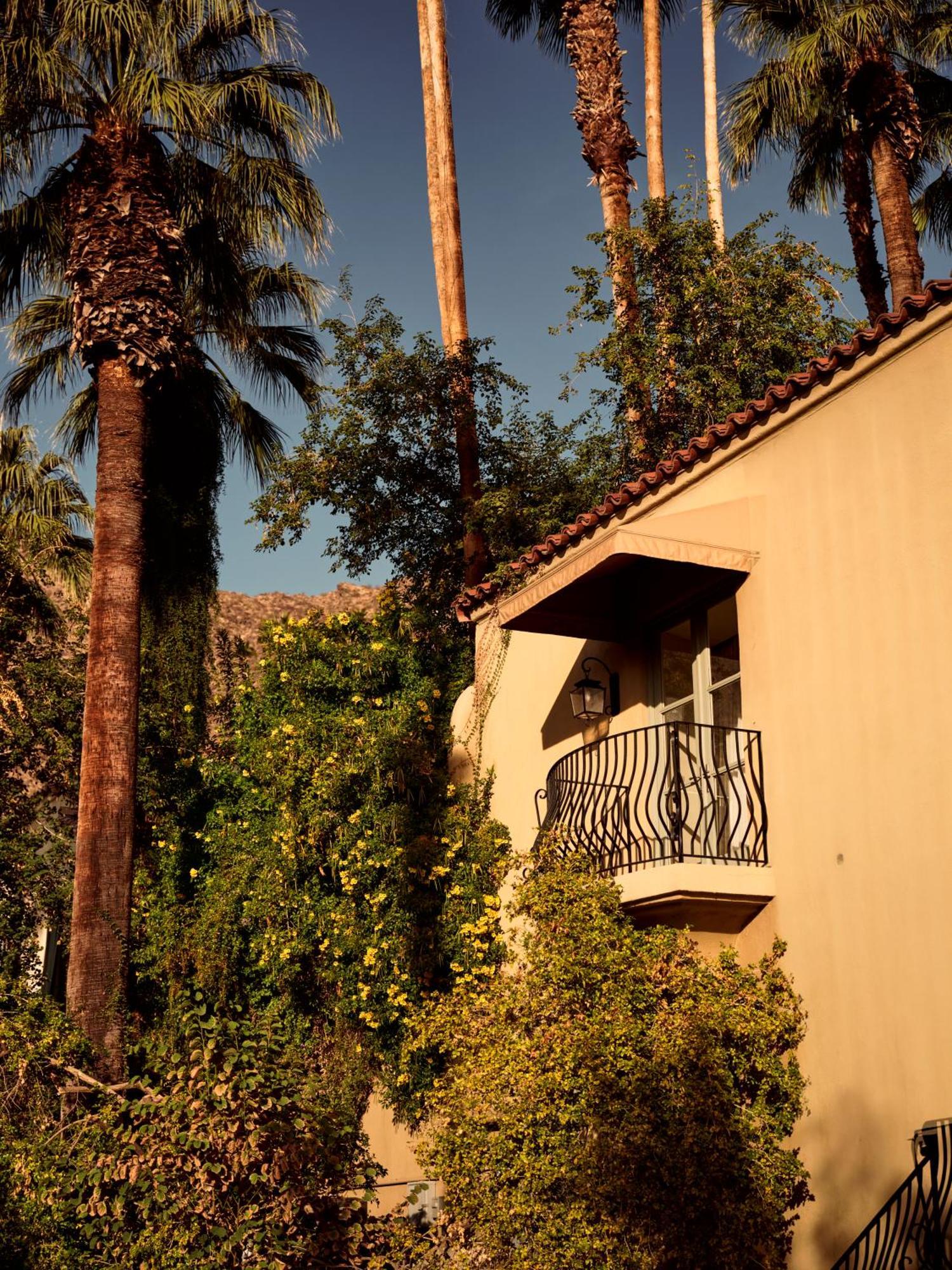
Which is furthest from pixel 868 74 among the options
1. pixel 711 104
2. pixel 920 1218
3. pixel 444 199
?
pixel 920 1218

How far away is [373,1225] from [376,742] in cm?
539

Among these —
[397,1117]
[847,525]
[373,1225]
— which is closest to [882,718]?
[847,525]

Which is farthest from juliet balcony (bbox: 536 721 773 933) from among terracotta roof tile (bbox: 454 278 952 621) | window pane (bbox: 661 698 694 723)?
terracotta roof tile (bbox: 454 278 952 621)

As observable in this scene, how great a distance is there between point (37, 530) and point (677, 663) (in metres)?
10.6

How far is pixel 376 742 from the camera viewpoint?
45.3 ft

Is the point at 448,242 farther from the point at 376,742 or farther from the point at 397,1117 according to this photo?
the point at 397,1117

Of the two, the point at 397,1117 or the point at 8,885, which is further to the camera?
the point at 8,885

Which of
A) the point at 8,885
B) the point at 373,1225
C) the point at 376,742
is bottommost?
the point at 373,1225

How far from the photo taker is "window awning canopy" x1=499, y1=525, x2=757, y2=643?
32.0 feet

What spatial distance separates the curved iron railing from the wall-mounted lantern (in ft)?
14.8

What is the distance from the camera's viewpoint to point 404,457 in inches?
722

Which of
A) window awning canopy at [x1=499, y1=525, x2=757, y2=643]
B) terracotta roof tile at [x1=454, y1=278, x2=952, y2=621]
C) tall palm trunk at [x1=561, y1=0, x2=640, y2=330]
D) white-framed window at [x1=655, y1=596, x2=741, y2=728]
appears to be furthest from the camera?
tall palm trunk at [x1=561, y1=0, x2=640, y2=330]

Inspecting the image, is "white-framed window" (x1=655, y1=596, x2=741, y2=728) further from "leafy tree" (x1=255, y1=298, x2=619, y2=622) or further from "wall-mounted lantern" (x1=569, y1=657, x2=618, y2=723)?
"leafy tree" (x1=255, y1=298, x2=619, y2=622)

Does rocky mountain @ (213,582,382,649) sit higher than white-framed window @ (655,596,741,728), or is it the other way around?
rocky mountain @ (213,582,382,649)
